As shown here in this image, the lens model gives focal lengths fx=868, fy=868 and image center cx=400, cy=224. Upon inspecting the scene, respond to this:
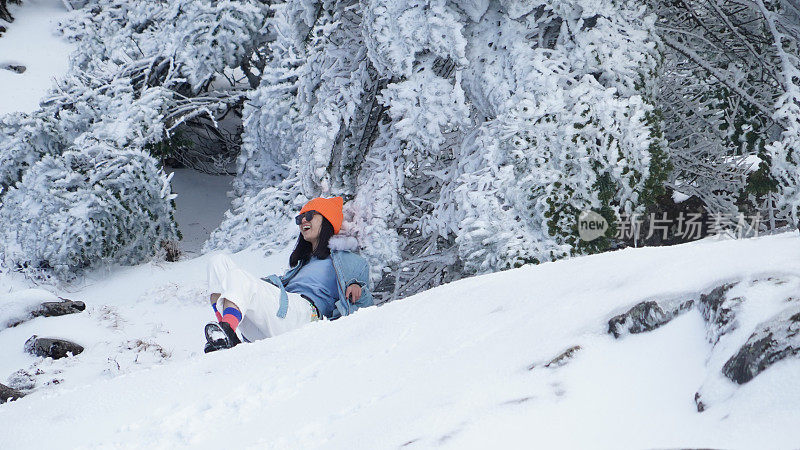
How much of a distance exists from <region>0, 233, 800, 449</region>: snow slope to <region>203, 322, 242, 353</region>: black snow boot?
0.84m

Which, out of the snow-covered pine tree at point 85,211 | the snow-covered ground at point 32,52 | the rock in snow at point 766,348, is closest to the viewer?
the rock in snow at point 766,348

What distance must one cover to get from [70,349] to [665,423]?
228 inches

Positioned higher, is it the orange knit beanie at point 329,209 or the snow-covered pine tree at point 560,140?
the snow-covered pine tree at point 560,140

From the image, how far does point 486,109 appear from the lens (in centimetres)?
542

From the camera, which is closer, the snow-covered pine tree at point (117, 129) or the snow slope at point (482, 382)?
the snow slope at point (482, 382)

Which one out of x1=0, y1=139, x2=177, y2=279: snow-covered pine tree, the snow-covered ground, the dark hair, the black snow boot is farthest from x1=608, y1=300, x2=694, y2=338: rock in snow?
the snow-covered ground

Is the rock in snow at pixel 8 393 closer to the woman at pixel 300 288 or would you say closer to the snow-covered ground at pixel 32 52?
the woman at pixel 300 288

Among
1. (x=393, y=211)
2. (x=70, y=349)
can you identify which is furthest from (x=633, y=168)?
(x=70, y=349)

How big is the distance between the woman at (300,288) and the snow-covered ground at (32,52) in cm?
818

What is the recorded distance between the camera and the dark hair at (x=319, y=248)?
5.36 metres

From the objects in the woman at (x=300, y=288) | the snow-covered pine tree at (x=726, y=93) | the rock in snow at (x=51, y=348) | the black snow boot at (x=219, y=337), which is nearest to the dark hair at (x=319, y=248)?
the woman at (x=300, y=288)

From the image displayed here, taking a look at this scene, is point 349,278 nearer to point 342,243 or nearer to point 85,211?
point 342,243

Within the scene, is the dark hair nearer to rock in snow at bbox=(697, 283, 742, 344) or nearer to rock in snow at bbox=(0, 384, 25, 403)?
rock in snow at bbox=(0, 384, 25, 403)

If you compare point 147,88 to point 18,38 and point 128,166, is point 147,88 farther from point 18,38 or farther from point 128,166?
point 18,38
